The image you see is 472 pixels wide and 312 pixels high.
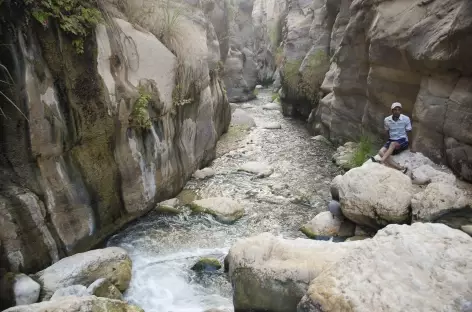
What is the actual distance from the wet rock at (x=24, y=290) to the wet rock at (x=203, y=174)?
19.9ft

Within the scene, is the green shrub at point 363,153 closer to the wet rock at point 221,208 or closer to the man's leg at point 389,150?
the man's leg at point 389,150

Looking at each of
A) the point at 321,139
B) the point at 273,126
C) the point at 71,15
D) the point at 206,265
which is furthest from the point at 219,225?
the point at 273,126

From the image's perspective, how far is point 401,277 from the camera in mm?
4113

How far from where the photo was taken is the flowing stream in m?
6.12

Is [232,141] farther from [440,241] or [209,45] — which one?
[440,241]

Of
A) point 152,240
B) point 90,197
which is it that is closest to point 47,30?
point 90,197

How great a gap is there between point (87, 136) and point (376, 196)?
19.2 ft

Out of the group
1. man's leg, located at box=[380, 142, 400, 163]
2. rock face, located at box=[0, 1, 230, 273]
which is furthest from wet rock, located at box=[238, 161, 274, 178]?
man's leg, located at box=[380, 142, 400, 163]

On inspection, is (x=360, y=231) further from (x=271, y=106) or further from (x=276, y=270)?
(x=271, y=106)

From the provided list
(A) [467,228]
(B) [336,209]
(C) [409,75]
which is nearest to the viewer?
(A) [467,228]

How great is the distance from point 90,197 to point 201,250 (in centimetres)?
242

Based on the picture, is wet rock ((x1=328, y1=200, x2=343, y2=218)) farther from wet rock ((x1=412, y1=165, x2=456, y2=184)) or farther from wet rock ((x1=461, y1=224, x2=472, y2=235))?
wet rock ((x1=461, y1=224, x2=472, y2=235))

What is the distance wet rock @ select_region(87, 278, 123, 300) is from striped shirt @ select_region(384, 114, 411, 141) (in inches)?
279

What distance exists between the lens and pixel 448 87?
27.9ft
